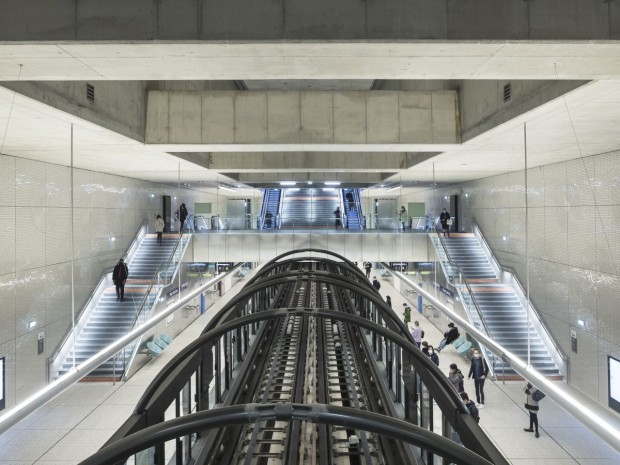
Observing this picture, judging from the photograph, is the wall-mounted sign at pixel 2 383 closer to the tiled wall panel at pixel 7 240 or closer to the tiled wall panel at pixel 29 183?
the tiled wall panel at pixel 7 240

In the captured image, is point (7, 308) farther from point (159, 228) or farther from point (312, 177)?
point (312, 177)

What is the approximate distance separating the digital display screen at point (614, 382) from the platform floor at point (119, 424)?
3.78 feet

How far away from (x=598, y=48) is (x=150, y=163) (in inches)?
430

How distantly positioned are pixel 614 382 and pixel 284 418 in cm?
1053

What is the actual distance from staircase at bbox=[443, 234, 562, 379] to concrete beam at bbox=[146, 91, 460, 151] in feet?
23.6

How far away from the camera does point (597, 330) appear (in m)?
9.77

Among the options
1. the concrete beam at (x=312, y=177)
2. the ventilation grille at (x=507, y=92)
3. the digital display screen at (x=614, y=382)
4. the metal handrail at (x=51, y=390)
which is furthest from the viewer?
the concrete beam at (x=312, y=177)

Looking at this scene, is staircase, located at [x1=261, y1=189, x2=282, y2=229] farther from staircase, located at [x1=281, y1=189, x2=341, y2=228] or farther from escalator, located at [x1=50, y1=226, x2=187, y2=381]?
escalator, located at [x1=50, y1=226, x2=187, y2=381]

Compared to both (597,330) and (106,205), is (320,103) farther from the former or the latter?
(106,205)

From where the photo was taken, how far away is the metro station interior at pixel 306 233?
12.1 ft

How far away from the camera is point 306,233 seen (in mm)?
17703

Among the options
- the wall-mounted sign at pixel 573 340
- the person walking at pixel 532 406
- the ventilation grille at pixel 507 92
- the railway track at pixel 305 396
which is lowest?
the person walking at pixel 532 406

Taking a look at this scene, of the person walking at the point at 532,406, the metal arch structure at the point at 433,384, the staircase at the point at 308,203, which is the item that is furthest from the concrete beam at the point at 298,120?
the staircase at the point at 308,203
